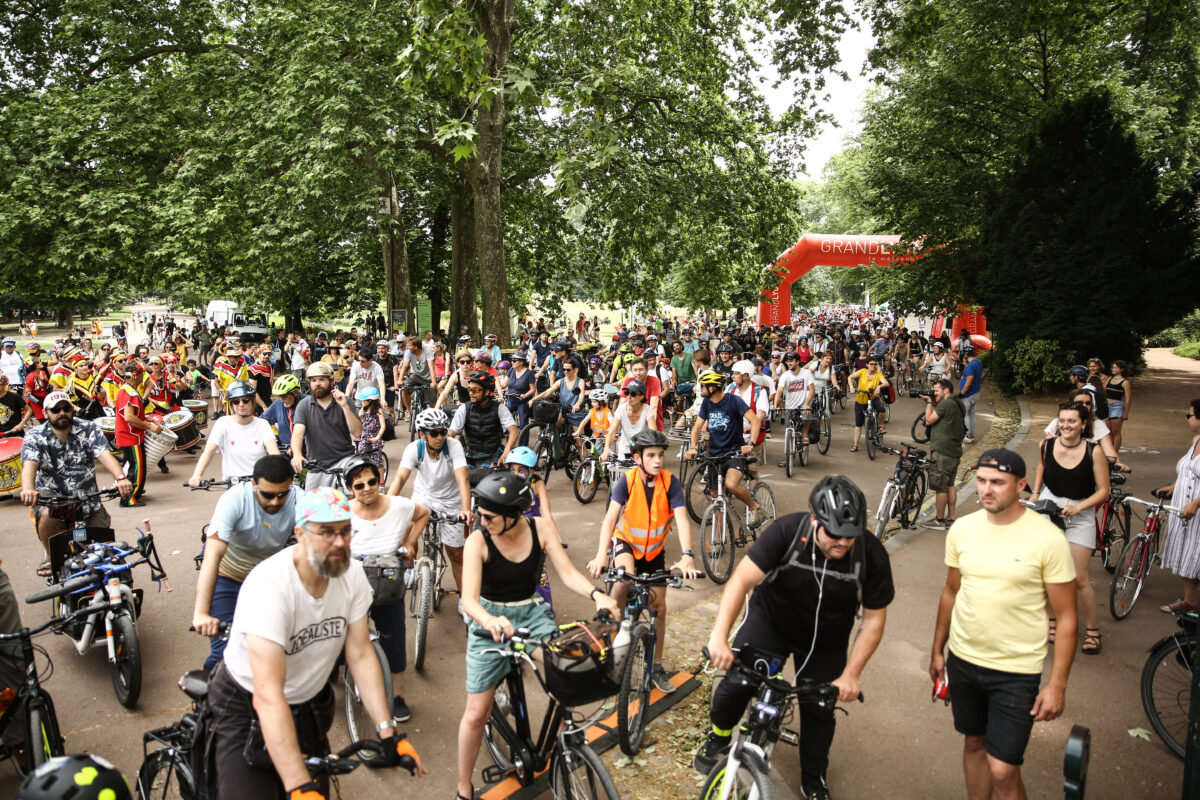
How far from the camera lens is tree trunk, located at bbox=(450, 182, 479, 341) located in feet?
79.2

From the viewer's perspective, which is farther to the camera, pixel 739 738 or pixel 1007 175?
pixel 1007 175

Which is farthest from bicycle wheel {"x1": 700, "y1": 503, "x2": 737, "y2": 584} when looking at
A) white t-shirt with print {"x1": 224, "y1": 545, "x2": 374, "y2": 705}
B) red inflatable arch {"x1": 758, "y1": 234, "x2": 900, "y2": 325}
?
red inflatable arch {"x1": 758, "y1": 234, "x2": 900, "y2": 325}

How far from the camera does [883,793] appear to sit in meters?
4.32

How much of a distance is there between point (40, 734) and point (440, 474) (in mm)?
3027

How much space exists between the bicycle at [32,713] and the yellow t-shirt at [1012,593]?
454 cm

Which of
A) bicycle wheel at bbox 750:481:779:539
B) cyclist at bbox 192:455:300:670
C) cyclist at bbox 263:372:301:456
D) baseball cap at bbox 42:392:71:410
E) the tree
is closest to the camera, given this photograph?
cyclist at bbox 192:455:300:670

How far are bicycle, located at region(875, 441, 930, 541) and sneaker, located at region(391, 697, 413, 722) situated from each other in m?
6.06

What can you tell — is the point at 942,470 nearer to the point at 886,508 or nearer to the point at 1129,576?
the point at 886,508

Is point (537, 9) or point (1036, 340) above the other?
point (537, 9)

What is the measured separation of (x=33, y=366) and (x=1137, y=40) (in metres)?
31.8

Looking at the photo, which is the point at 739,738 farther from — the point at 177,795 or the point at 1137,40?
the point at 1137,40

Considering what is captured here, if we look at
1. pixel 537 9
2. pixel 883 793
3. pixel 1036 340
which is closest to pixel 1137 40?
pixel 1036 340

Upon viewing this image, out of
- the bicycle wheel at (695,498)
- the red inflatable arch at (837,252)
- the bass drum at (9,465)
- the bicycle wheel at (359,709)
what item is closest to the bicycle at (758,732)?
the bicycle wheel at (359,709)

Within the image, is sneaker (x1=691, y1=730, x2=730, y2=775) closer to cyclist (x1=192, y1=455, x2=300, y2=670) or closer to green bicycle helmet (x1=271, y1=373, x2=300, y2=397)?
cyclist (x1=192, y1=455, x2=300, y2=670)
